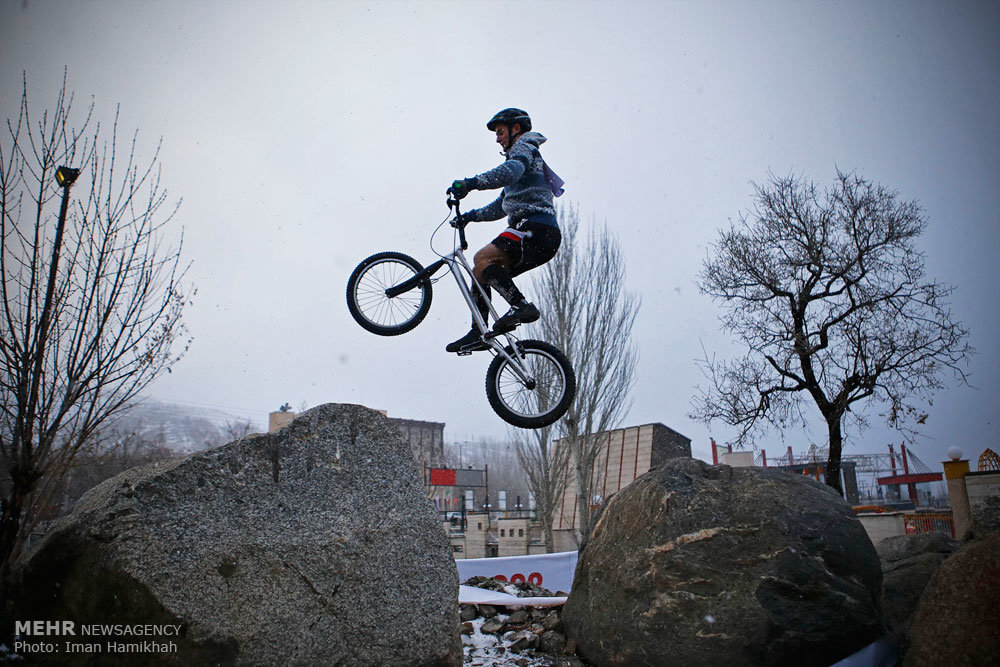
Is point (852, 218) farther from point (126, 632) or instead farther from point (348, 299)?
point (126, 632)

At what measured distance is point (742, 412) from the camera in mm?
15633

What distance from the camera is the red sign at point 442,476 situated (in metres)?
30.6

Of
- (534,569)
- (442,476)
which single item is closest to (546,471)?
(534,569)

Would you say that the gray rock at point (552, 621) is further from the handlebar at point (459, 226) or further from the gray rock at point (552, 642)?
the handlebar at point (459, 226)

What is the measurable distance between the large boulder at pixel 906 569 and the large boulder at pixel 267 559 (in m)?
4.81

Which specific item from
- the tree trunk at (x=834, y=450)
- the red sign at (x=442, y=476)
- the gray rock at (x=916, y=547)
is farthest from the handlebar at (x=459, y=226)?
the red sign at (x=442, y=476)

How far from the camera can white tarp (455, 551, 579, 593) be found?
11742 millimetres

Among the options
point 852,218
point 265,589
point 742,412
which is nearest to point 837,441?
point 742,412

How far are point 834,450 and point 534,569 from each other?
298 inches

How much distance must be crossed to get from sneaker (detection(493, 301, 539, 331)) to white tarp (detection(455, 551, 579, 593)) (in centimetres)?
757

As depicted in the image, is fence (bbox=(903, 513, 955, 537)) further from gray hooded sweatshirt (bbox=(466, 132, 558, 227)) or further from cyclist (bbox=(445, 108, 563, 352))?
gray hooded sweatshirt (bbox=(466, 132, 558, 227))

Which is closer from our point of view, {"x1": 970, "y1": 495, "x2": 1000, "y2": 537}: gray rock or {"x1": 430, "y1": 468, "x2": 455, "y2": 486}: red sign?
{"x1": 970, "y1": 495, "x2": 1000, "y2": 537}: gray rock

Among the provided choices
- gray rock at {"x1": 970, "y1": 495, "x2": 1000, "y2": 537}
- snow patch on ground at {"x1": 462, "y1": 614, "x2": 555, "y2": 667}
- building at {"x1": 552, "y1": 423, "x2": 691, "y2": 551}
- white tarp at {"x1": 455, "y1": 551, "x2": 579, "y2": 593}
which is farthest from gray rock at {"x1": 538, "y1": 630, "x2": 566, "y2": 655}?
Answer: building at {"x1": 552, "y1": 423, "x2": 691, "y2": 551}

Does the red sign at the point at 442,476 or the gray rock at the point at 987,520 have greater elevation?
the red sign at the point at 442,476
